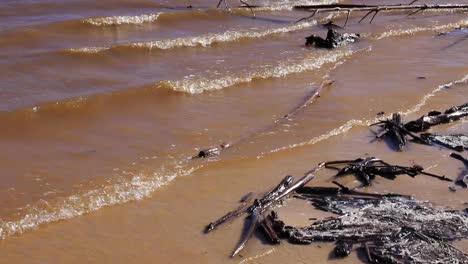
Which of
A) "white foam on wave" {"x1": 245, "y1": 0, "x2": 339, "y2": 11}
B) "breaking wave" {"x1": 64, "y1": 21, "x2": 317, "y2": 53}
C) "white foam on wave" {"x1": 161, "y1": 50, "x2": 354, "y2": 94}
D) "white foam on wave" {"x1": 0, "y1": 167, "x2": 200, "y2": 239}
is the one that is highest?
"white foam on wave" {"x1": 245, "y1": 0, "x2": 339, "y2": 11}

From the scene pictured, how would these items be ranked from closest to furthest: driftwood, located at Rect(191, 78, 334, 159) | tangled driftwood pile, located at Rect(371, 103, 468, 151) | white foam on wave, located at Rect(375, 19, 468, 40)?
driftwood, located at Rect(191, 78, 334, 159)
tangled driftwood pile, located at Rect(371, 103, 468, 151)
white foam on wave, located at Rect(375, 19, 468, 40)

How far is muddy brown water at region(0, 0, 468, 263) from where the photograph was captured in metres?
4.86

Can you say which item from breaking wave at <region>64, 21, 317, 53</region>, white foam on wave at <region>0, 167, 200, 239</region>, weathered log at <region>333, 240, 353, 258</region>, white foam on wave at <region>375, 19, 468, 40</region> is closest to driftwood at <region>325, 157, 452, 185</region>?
weathered log at <region>333, 240, 353, 258</region>

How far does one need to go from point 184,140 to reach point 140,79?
220cm

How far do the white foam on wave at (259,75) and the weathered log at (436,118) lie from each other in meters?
2.40

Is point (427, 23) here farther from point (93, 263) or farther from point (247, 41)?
point (93, 263)

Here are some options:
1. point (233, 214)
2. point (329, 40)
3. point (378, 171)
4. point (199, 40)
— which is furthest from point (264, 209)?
point (329, 40)

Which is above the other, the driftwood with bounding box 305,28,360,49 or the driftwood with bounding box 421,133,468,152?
the driftwood with bounding box 305,28,360,49

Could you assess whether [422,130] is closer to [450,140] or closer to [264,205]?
[450,140]

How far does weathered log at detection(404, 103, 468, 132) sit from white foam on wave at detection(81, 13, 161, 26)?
603cm

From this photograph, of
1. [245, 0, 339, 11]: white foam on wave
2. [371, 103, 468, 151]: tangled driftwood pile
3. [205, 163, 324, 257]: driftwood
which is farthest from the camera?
[245, 0, 339, 11]: white foam on wave

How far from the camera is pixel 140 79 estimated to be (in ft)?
28.0

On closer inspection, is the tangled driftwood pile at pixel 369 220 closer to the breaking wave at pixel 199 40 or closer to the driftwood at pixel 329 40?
the breaking wave at pixel 199 40

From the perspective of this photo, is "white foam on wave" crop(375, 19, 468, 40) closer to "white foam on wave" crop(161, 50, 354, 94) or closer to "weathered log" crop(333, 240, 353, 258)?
"white foam on wave" crop(161, 50, 354, 94)
